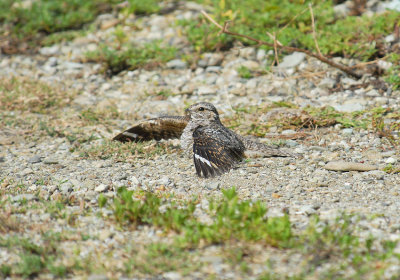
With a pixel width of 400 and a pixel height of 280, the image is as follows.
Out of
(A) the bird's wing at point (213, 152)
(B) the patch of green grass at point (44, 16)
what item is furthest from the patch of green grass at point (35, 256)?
(B) the patch of green grass at point (44, 16)

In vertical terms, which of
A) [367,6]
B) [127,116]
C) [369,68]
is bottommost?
[127,116]

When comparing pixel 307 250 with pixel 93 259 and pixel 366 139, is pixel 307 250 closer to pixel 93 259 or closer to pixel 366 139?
pixel 93 259

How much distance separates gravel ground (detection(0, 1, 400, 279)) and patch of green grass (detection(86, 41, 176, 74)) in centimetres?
15

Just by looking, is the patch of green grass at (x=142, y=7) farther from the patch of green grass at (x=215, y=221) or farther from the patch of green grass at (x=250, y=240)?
the patch of green grass at (x=250, y=240)

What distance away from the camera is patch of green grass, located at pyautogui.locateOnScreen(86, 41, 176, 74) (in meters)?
10.0

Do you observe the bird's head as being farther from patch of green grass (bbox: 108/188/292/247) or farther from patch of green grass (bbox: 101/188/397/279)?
patch of green grass (bbox: 101/188/397/279)

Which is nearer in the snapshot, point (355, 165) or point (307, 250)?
point (307, 250)

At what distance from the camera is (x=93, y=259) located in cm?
418

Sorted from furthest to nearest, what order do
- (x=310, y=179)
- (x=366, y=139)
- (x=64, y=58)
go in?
(x=64, y=58), (x=366, y=139), (x=310, y=179)

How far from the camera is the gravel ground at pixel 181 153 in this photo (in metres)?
4.77

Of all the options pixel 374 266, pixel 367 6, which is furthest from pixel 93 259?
pixel 367 6

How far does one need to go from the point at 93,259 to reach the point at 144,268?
17.9 inches

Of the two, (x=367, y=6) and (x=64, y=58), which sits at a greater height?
(x=367, y=6)

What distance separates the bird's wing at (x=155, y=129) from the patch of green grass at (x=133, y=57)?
9.03ft
